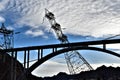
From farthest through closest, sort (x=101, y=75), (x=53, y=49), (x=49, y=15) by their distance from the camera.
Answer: (x=49, y=15), (x=101, y=75), (x=53, y=49)

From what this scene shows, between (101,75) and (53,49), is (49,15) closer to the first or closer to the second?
(101,75)

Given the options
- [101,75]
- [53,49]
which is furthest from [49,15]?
[53,49]

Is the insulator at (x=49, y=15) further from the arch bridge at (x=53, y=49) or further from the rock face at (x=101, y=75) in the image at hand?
the arch bridge at (x=53, y=49)

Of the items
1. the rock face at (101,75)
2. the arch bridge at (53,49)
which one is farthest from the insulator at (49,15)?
the arch bridge at (53,49)

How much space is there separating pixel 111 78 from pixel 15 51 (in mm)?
29442

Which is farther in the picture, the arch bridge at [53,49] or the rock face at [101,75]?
the rock face at [101,75]

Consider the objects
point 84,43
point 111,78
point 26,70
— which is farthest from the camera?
point 111,78

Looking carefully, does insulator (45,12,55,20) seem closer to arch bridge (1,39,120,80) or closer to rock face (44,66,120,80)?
rock face (44,66,120,80)

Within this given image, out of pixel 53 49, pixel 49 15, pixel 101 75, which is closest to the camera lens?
pixel 53 49

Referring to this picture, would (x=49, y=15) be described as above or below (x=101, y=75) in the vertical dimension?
above

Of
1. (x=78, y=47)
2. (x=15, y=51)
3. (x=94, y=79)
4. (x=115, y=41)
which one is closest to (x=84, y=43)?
(x=78, y=47)

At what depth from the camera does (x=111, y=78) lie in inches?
2451

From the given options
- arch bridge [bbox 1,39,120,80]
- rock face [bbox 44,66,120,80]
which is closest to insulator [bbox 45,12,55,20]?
rock face [bbox 44,66,120,80]

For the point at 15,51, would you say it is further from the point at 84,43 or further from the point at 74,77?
the point at 74,77
